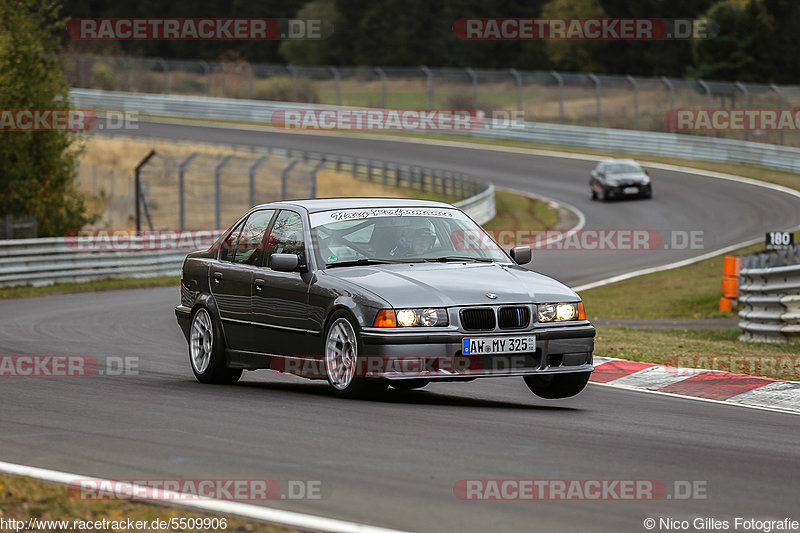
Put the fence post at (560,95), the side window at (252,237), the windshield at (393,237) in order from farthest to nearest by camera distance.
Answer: the fence post at (560,95), the side window at (252,237), the windshield at (393,237)

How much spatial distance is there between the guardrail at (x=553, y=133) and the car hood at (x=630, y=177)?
790cm

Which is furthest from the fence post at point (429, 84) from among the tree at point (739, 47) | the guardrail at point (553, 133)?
the tree at point (739, 47)

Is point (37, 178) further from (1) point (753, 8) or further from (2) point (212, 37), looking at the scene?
(2) point (212, 37)

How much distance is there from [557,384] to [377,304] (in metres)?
1.78

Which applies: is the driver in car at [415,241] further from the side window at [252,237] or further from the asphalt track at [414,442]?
the side window at [252,237]

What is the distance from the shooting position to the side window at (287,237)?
33.5 feet

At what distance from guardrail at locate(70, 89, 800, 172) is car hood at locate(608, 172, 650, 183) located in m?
7.90

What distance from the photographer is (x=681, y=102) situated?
170 ft

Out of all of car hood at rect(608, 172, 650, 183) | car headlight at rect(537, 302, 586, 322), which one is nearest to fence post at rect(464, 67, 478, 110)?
car hood at rect(608, 172, 650, 183)

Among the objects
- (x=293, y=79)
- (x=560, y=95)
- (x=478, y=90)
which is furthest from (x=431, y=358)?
(x=293, y=79)

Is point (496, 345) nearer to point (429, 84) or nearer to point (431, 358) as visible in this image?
point (431, 358)

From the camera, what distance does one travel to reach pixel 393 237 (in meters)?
10.1
